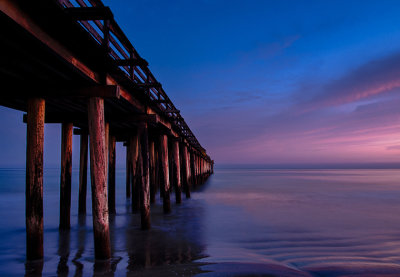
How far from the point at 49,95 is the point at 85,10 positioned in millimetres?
1823

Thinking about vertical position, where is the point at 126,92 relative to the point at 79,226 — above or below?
above

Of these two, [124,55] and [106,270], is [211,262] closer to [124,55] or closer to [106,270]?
[106,270]

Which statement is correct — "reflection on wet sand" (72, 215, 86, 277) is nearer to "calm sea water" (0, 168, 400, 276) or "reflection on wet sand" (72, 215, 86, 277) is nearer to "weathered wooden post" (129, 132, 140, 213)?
"calm sea water" (0, 168, 400, 276)

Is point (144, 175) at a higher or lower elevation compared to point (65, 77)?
lower

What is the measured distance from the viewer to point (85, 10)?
3.00m

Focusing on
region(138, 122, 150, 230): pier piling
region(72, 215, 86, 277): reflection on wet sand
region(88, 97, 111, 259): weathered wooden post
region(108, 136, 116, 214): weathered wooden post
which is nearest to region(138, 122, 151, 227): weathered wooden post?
region(138, 122, 150, 230): pier piling

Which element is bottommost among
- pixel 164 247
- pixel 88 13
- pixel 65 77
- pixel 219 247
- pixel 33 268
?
pixel 219 247

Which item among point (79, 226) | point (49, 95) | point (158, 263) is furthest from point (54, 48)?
point (79, 226)

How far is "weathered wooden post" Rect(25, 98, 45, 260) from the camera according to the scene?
163 inches

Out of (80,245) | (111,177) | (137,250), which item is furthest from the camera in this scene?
(111,177)

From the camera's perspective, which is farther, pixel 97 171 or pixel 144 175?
pixel 144 175

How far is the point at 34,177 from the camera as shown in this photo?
418 cm

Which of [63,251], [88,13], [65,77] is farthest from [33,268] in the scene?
[88,13]

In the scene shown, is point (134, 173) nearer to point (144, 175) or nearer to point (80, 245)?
point (144, 175)
